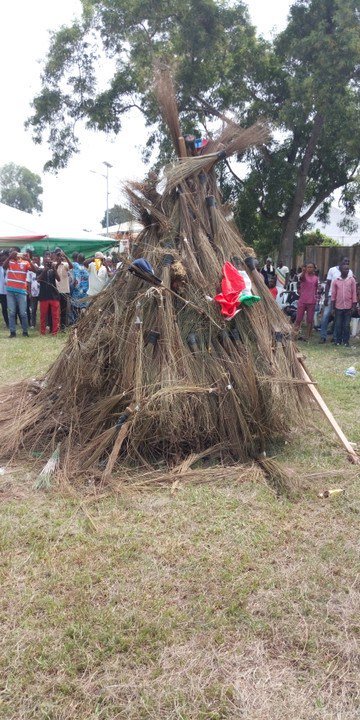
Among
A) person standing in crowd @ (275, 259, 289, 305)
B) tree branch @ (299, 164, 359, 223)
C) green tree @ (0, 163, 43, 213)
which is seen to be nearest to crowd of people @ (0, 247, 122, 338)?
person standing in crowd @ (275, 259, 289, 305)

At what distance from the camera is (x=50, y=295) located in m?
11.1

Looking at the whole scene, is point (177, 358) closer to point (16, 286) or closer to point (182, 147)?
point (182, 147)

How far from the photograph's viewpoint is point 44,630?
2.49m

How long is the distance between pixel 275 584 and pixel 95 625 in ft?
3.11

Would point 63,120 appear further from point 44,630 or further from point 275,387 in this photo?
point 44,630

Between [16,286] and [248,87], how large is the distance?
8.65 meters

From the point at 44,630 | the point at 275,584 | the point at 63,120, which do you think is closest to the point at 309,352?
the point at 275,584

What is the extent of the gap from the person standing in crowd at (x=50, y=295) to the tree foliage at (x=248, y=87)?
577 centimetres

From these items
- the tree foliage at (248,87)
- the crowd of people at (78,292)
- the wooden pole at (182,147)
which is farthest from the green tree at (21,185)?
the wooden pole at (182,147)

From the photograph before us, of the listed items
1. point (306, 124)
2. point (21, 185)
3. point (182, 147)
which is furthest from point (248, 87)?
point (21, 185)

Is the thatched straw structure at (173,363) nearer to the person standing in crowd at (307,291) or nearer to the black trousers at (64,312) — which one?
the person standing in crowd at (307,291)

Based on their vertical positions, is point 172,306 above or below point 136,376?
above

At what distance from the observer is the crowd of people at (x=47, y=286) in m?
10.9

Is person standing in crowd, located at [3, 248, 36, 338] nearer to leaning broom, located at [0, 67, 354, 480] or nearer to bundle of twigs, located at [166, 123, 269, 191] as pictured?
leaning broom, located at [0, 67, 354, 480]
